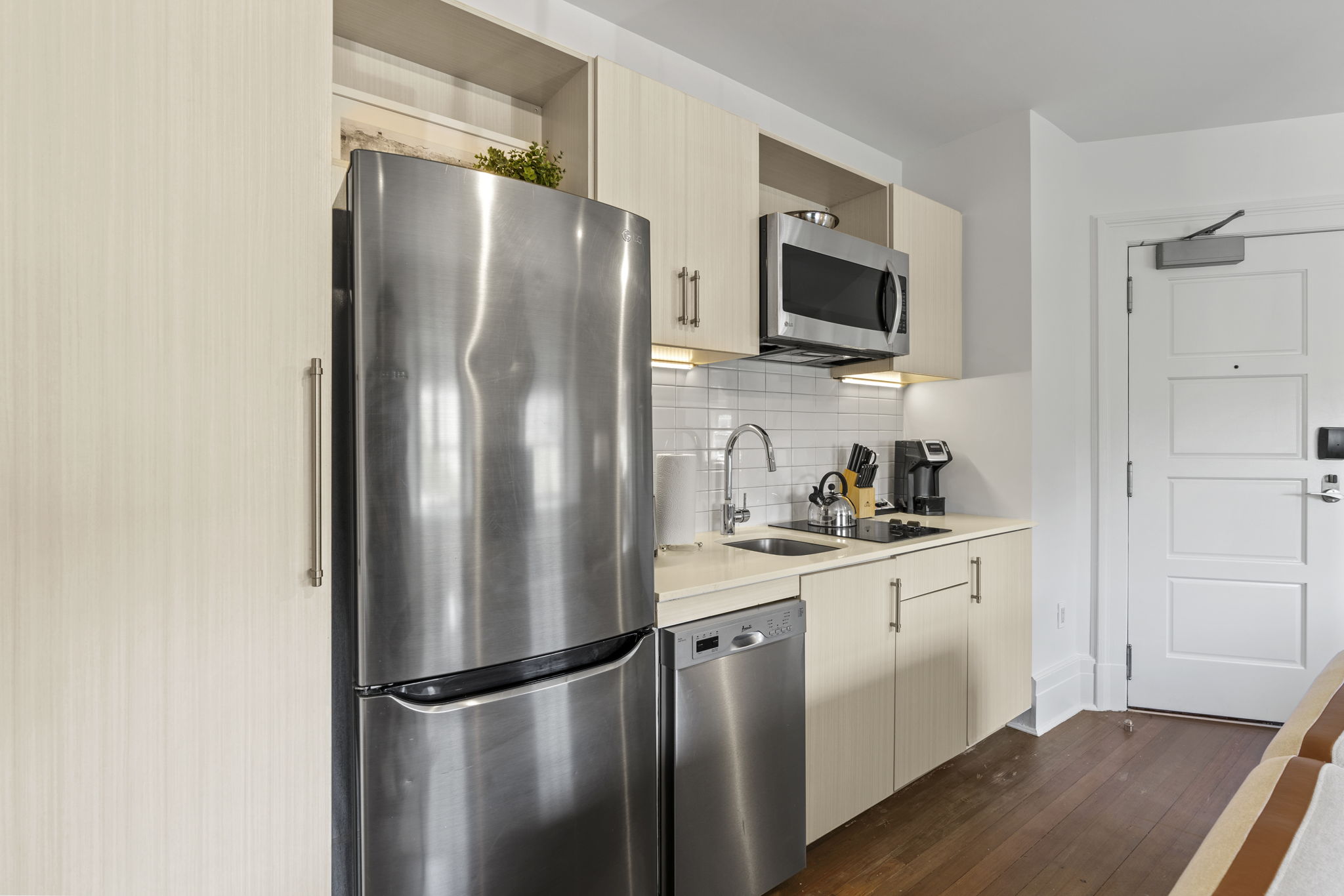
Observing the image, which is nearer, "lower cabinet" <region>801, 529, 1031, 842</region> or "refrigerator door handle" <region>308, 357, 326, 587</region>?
"refrigerator door handle" <region>308, 357, 326, 587</region>

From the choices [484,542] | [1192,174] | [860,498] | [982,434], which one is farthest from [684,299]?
[1192,174]

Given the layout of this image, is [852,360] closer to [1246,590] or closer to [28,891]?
[1246,590]

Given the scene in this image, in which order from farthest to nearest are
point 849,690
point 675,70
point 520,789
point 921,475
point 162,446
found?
point 921,475 < point 675,70 < point 849,690 < point 520,789 < point 162,446

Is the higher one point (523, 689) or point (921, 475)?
point (921, 475)

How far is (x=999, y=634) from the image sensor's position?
265 centimetres

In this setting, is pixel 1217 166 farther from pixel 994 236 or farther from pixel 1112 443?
pixel 1112 443

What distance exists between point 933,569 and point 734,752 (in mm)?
1016

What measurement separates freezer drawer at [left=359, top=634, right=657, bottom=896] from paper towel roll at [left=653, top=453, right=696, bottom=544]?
55 centimetres

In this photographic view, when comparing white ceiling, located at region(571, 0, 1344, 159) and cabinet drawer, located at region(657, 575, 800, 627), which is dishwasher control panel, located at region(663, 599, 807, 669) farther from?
white ceiling, located at region(571, 0, 1344, 159)

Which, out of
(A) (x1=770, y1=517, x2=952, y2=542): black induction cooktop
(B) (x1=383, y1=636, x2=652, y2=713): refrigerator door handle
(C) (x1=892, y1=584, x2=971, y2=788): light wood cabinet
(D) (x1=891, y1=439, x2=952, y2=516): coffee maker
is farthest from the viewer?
(D) (x1=891, y1=439, x2=952, y2=516): coffee maker

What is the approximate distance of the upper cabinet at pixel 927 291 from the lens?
9.22ft

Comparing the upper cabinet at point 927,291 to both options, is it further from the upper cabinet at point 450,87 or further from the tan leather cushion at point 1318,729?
the tan leather cushion at point 1318,729

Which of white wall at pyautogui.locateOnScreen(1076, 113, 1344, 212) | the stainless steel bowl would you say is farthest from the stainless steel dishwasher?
white wall at pyautogui.locateOnScreen(1076, 113, 1344, 212)

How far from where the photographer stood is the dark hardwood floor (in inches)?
74.7
